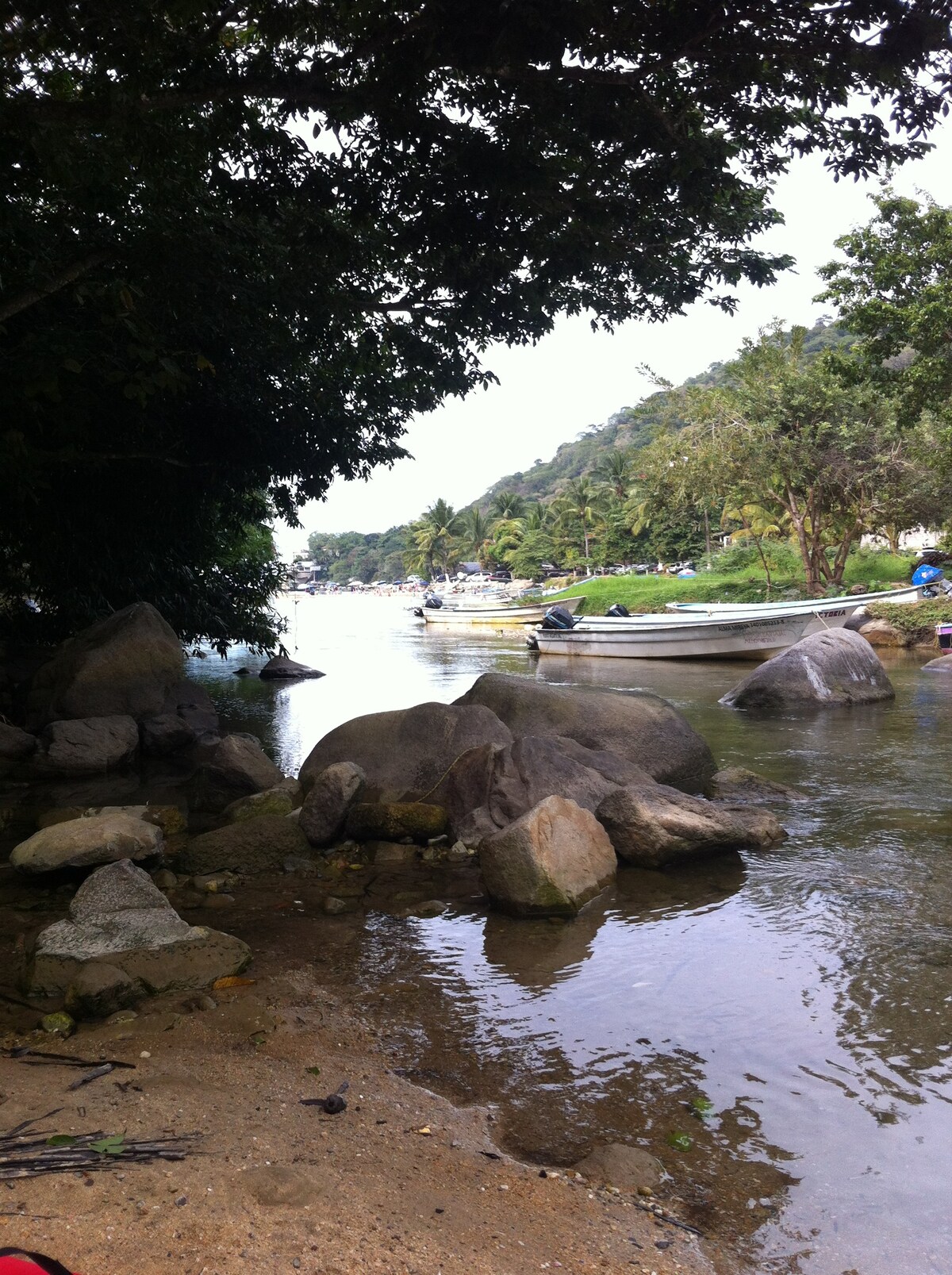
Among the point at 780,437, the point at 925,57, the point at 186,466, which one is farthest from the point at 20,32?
the point at 780,437


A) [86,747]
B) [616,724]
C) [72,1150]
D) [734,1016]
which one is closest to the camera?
[72,1150]

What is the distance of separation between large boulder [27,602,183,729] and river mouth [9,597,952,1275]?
6959mm

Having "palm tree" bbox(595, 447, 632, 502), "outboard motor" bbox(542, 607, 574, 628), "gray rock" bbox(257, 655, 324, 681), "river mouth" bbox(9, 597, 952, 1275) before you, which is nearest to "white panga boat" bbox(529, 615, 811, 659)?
"outboard motor" bbox(542, 607, 574, 628)

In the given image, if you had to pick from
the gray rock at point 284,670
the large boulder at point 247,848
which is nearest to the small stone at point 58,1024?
the large boulder at point 247,848

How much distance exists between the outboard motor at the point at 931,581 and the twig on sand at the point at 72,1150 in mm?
28898

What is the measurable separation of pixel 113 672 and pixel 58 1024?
8973 mm

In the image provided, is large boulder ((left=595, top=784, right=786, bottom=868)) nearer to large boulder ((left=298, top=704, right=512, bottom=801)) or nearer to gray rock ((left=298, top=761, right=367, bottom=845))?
large boulder ((left=298, top=704, right=512, bottom=801))

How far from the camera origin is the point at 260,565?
20.2 meters

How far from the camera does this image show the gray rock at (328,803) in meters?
7.87

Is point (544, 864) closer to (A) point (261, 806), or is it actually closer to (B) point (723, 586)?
(A) point (261, 806)

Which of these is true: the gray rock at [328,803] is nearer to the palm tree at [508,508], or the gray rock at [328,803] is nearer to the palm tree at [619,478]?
the palm tree at [619,478]

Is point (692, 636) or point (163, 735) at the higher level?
point (163, 735)

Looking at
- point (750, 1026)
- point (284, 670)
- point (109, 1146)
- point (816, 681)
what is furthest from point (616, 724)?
point (284, 670)

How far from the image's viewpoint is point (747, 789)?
9.55m
